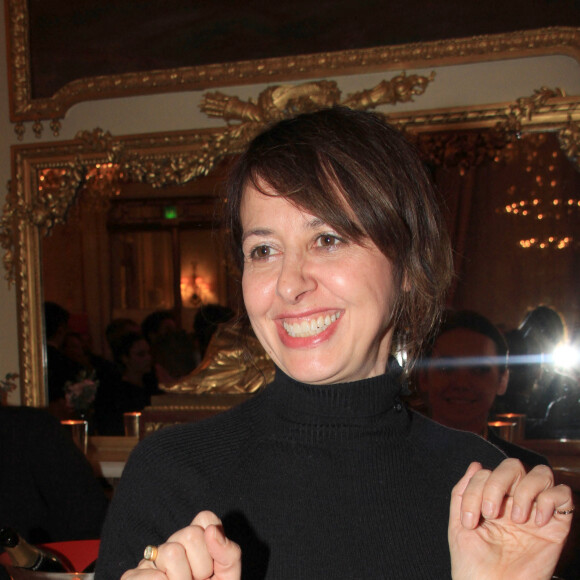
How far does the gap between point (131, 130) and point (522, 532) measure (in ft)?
7.32

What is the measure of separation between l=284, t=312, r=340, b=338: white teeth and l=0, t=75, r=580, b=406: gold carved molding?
5.38ft

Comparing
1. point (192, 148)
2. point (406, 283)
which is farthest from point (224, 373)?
point (406, 283)

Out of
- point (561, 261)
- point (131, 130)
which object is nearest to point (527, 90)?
point (561, 261)

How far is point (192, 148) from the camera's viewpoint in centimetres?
258

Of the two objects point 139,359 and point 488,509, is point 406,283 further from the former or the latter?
point 139,359

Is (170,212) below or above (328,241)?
above

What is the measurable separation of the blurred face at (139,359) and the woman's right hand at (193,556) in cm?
198

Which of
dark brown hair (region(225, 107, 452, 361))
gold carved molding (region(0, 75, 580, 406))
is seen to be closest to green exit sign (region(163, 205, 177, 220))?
gold carved molding (region(0, 75, 580, 406))

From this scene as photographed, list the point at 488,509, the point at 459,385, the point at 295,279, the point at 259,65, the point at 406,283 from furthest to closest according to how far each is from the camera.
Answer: the point at 259,65
the point at 459,385
the point at 406,283
the point at 295,279
the point at 488,509

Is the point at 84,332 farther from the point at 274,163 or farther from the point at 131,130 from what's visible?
the point at 274,163

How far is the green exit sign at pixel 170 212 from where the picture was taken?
254 centimetres

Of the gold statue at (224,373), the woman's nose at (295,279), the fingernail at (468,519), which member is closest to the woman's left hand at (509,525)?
the fingernail at (468,519)

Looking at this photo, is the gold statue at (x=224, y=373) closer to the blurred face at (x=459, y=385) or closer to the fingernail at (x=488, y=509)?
the blurred face at (x=459, y=385)

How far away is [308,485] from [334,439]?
0.08m
